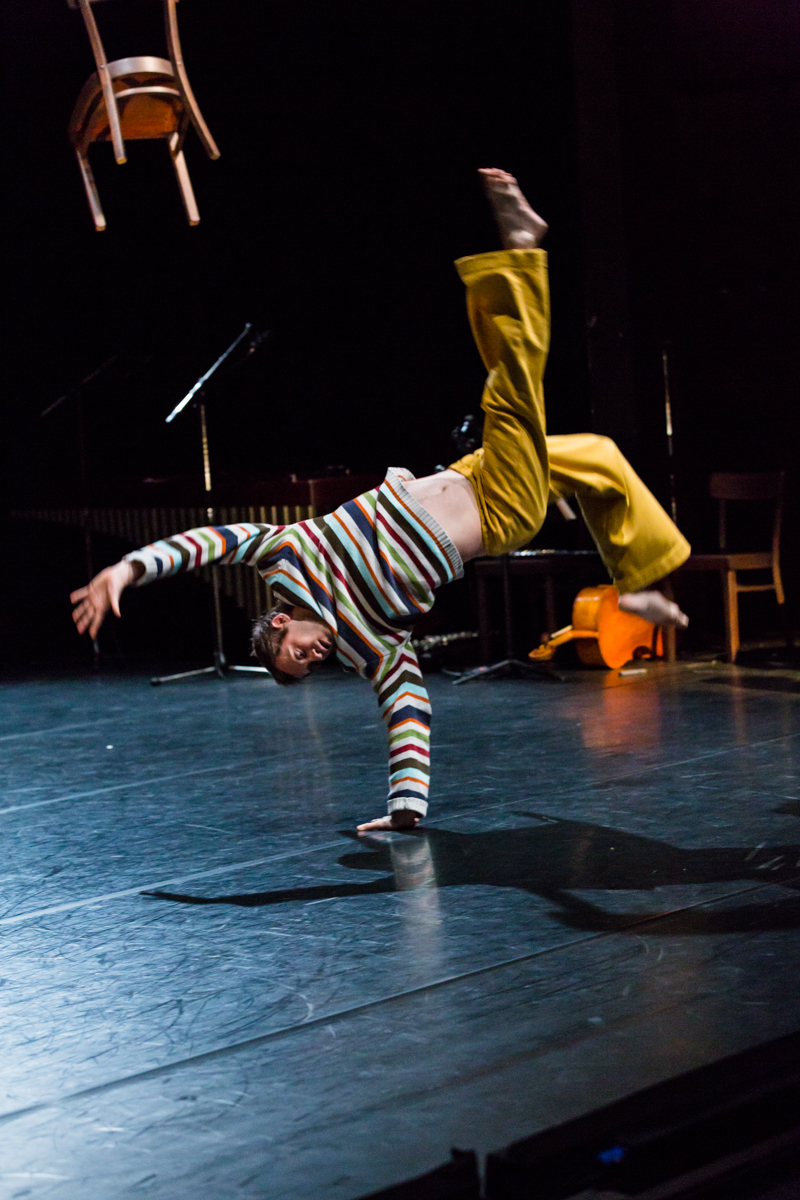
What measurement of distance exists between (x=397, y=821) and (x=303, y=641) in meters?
0.68

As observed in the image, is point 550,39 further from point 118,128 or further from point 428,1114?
point 428,1114

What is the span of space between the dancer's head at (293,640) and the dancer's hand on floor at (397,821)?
21.6 inches

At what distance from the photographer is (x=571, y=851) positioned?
3320 millimetres

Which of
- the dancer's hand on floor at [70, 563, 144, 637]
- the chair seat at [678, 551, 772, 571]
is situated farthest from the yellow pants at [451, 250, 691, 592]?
the chair seat at [678, 551, 772, 571]

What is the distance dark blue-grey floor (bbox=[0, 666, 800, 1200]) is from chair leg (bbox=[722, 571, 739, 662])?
1525 millimetres

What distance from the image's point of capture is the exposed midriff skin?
3250 millimetres

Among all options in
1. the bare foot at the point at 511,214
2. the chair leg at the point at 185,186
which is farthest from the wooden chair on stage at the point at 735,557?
the bare foot at the point at 511,214

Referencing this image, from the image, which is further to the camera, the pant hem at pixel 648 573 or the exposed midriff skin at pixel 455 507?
the pant hem at pixel 648 573

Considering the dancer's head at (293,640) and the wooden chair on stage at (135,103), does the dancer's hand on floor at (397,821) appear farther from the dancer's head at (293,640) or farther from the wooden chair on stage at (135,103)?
the wooden chair on stage at (135,103)

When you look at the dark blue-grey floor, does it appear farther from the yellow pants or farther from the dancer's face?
the yellow pants

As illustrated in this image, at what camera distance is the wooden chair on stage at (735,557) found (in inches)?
254

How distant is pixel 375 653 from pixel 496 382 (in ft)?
2.42

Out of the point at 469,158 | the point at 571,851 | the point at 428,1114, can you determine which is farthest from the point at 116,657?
the point at 428,1114

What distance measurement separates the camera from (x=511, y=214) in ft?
10.3
